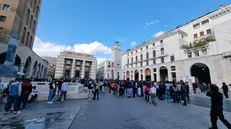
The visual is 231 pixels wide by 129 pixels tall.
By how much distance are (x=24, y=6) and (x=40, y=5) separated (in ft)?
35.0

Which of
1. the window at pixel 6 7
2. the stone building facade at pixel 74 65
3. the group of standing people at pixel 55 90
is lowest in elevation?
the group of standing people at pixel 55 90

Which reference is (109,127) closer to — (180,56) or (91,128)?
(91,128)

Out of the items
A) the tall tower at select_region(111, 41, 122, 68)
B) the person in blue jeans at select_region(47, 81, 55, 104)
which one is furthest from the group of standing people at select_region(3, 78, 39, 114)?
the tall tower at select_region(111, 41, 122, 68)

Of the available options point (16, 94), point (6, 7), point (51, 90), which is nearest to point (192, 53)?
point (51, 90)

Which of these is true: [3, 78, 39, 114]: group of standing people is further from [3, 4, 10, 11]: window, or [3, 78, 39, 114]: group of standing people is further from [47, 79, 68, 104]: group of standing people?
[3, 4, 10, 11]: window

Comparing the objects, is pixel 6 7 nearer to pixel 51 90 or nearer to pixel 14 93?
pixel 51 90

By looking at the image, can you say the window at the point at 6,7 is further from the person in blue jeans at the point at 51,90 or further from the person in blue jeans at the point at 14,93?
the person in blue jeans at the point at 14,93

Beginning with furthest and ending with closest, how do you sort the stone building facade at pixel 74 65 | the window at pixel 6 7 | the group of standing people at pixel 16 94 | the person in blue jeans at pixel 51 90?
the stone building facade at pixel 74 65 → the window at pixel 6 7 → the person in blue jeans at pixel 51 90 → the group of standing people at pixel 16 94

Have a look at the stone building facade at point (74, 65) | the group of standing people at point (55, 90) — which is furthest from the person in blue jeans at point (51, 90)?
the stone building facade at point (74, 65)

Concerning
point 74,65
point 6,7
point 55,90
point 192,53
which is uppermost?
point 6,7

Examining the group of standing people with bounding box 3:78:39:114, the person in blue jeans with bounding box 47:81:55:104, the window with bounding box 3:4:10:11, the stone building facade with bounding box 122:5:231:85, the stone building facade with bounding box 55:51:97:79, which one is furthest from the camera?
the stone building facade with bounding box 55:51:97:79

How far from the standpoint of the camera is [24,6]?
61.5 ft

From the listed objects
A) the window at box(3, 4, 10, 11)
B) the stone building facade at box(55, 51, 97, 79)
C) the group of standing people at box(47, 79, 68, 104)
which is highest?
the window at box(3, 4, 10, 11)

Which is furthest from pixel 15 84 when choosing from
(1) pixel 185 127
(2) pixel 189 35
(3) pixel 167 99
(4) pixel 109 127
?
(2) pixel 189 35
